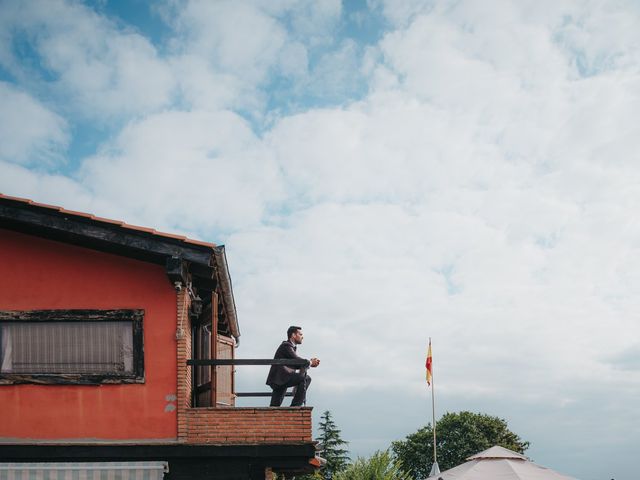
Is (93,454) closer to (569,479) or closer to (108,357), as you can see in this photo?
(108,357)

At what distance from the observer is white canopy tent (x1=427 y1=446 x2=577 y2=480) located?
17.4 metres

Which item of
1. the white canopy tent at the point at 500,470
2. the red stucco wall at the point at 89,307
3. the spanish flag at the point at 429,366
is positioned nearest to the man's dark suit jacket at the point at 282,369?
the red stucco wall at the point at 89,307

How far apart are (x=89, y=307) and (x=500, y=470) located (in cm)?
1064

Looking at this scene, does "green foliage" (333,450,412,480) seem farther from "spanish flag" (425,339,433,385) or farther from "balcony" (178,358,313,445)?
"balcony" (178,358,313,445)

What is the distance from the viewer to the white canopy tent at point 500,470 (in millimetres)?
17391

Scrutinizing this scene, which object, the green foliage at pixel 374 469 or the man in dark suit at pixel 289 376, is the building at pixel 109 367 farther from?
the green foliage at pixel 374 469

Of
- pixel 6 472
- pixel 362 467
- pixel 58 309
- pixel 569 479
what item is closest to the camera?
pixel 6 472

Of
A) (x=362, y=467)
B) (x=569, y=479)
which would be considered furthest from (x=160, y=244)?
(x=362, y=467)

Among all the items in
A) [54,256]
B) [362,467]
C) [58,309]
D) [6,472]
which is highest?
[54,256]

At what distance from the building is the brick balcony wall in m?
0.02

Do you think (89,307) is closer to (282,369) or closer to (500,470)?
(282,369)

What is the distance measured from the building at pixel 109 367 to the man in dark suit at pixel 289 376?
534mm

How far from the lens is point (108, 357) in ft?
42.1

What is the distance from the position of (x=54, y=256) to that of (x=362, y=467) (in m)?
25.6
